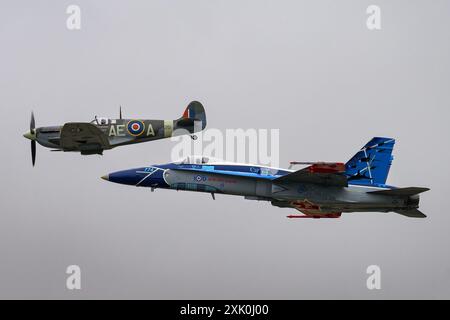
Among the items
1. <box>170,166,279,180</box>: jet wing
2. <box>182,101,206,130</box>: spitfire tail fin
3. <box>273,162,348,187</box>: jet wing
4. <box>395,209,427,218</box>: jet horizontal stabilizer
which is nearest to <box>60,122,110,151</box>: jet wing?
<box>182,101,206,130</box>: spitfire tail fin

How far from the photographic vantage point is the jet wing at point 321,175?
48.0 meters

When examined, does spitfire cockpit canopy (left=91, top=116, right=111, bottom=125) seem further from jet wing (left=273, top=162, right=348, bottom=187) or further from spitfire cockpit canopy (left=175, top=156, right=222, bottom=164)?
jet wing (left=273, top=162, right=348, bottom=187)

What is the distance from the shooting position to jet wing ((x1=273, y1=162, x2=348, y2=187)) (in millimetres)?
48031

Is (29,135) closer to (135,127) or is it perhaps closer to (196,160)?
(135,127)

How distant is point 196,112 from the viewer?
56625 mm

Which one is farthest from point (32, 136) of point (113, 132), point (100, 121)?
point (113, 132)

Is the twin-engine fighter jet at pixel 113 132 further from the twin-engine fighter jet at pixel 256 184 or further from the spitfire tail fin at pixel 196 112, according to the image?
the twin-engine fighter jet at pixel 256 184

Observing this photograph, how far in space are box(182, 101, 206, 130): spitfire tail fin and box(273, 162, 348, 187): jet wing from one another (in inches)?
346

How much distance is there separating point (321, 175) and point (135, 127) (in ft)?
43.2

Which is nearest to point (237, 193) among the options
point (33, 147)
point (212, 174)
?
point (212, 174)

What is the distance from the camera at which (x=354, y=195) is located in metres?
50.3

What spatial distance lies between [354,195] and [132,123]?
1505cm

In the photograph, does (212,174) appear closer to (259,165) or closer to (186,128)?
(259,165)

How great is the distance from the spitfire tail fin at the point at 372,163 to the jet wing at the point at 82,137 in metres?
15.3
